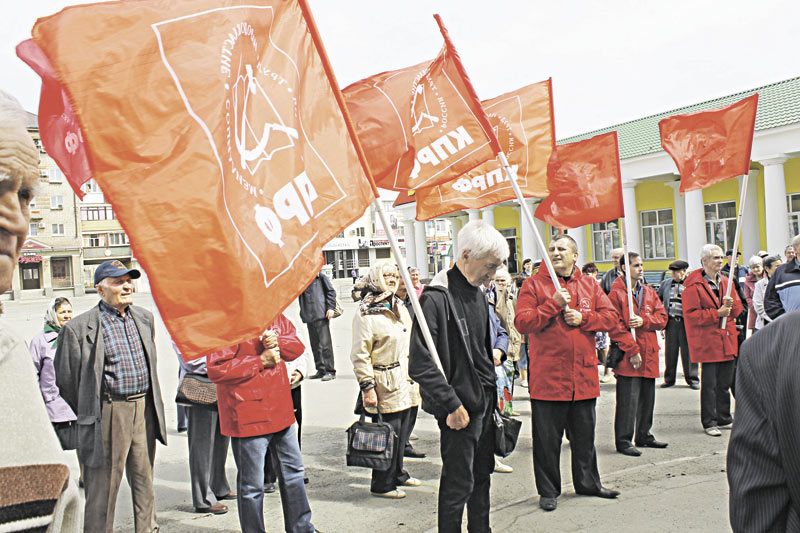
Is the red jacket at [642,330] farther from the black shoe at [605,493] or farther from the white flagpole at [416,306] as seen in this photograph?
the white flagpole at [416,306]

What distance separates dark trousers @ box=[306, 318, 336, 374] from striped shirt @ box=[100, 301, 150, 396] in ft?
22.1

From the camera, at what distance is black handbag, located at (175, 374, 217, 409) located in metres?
5.39

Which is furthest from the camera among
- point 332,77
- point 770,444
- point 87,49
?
point 332,77

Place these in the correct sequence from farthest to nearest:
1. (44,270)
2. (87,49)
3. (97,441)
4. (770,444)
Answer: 1. (44,270)
2. (97,441)
3. (87,49)
4. (770,444)

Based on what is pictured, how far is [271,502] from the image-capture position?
5594 mm

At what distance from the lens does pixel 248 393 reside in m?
4.29

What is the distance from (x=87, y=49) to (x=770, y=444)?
243 cm

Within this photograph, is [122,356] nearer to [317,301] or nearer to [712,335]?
[712,335]

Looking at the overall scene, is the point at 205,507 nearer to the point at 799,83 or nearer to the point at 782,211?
the point at 782,211

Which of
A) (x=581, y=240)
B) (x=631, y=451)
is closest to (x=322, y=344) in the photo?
(x=631, y=451)

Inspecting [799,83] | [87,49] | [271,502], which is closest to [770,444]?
[87,49]

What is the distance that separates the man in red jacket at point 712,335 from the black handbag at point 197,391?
5.19 m

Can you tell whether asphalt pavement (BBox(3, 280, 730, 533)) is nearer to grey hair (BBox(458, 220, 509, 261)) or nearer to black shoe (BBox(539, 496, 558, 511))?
black shoe (BBox(539, 496, 558, 511))

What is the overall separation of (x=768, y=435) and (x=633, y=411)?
5.28m
